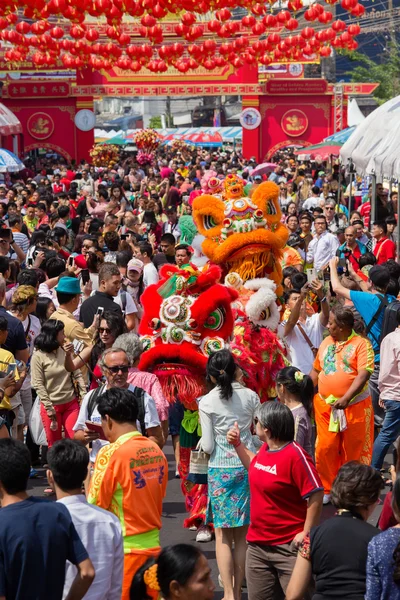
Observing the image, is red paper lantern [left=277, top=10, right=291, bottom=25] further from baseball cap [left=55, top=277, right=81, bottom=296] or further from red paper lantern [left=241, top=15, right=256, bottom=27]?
baseball cap [left=55, top=277, right=81, bottom=296]

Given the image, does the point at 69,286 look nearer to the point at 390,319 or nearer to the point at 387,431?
the point at 390,319

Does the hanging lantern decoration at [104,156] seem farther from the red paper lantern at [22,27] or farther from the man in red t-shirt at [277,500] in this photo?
the man in red t-shirt at [277,500]

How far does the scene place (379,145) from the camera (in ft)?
41.6

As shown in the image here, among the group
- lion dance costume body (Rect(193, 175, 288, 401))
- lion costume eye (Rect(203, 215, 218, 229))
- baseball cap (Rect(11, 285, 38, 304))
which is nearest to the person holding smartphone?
baseball cap (Rect(11, 285, 38, 304))

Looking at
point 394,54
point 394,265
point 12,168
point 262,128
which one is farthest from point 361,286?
point 394,54

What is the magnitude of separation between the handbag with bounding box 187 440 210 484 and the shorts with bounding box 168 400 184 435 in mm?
488

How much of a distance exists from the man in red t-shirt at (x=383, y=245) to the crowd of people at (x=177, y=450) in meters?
1.83

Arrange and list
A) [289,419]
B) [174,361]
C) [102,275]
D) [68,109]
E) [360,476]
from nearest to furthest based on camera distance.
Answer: [360,476] < [289,419] < [174,361] < [102,275] < [68,109]

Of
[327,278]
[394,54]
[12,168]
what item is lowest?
[327,278]

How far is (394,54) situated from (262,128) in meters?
10.2

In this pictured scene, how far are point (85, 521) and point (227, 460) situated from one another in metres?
1.87

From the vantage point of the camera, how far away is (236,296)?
23.5ft

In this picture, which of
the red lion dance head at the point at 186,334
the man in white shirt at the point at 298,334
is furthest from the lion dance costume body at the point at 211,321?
the man in white shirt at the point at 298,334

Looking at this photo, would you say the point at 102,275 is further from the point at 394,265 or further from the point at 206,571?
the point at 206,571
